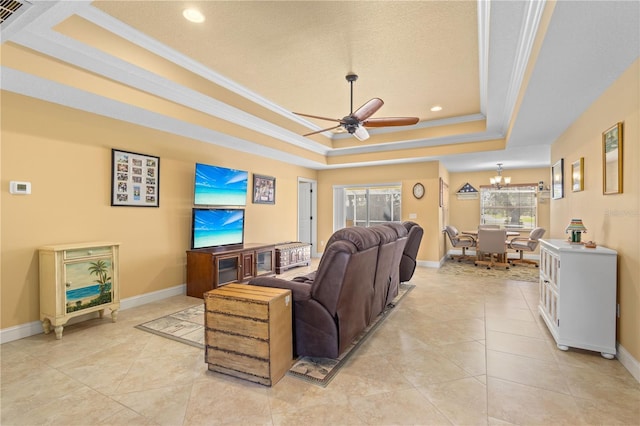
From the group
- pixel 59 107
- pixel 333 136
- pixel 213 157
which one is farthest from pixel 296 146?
pixel 59 107

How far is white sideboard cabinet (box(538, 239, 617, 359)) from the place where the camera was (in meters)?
2.54

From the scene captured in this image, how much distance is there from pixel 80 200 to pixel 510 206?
9.26m

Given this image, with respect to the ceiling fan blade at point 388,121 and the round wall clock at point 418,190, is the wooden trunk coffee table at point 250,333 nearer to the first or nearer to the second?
the ceiling fan blade at point 388,121

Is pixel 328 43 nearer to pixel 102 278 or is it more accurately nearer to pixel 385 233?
pixel 385 233

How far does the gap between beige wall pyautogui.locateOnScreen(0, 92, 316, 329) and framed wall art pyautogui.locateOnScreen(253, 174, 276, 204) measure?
111 centimetres

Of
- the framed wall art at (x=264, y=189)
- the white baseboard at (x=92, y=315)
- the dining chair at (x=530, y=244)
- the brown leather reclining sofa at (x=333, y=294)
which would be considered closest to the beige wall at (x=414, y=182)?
the dining chair at (x=530, y=244)

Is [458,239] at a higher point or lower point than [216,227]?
lower

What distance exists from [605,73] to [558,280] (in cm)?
180

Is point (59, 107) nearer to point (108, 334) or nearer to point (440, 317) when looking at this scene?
point (108, 334)

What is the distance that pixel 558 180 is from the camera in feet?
14.6

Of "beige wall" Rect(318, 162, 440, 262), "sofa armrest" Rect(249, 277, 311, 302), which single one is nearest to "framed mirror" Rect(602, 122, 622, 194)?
"sofa armrest" Rect(249, 277, 311, 302)

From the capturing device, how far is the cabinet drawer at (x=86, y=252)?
297cm

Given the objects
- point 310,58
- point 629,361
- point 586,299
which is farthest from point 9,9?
point 629,361

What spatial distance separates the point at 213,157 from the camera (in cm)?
505
